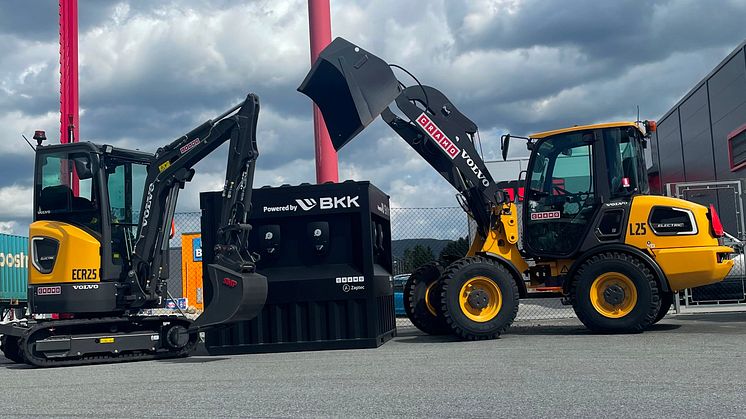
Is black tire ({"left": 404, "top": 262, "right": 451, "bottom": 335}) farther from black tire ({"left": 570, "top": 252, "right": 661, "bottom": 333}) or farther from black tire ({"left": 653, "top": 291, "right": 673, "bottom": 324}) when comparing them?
black tire ({"left": 653, "top": 291, "right": 673, "bottom": 324})

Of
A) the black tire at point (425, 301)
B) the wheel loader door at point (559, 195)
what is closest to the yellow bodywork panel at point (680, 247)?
the wheel loader door at point (559, 195)

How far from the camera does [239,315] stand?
937 centimetres

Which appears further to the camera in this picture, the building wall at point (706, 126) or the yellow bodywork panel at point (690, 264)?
the building wall at point (706, 126)

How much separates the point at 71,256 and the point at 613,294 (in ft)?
23.1

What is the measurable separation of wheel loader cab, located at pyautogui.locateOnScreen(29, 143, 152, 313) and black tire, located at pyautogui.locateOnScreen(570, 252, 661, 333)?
6.04m

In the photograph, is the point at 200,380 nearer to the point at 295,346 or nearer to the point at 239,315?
the point at 239,315

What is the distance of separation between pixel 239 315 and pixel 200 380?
182 centimetres

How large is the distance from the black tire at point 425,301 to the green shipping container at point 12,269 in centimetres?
1344

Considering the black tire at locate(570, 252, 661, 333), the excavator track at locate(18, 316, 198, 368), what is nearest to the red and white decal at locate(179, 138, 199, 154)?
the excavator track at locate(18, 316, 198, 368)

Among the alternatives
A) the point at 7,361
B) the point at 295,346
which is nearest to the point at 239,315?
the point at 295,346

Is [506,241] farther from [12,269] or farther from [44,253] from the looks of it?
[12,269]

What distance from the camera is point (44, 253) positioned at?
9938mm

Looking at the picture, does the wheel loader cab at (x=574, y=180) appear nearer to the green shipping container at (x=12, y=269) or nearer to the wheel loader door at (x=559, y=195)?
the wheel loader door at (x=559, y=195)

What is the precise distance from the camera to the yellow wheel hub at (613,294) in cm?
1062
